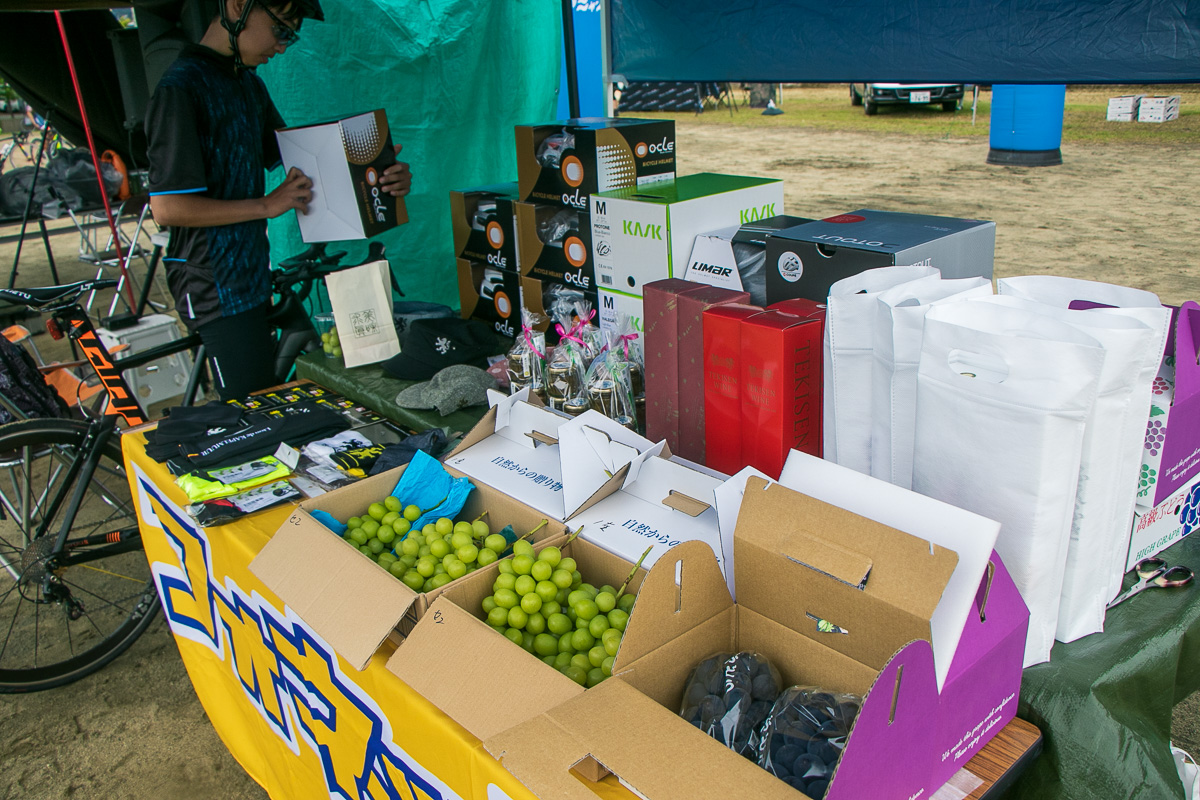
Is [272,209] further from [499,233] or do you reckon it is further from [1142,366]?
[1142,366]

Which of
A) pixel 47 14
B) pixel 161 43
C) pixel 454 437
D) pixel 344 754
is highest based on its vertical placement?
pixel 47 14

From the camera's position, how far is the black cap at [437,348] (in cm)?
244

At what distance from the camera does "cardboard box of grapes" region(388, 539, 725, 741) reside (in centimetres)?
106

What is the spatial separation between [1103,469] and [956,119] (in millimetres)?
14671

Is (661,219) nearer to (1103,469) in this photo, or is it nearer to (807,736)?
(1103,469)

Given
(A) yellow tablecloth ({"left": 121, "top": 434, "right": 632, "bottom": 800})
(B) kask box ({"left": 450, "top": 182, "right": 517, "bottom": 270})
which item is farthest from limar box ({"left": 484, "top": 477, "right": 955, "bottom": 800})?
(B) kask box ({"left": 450, "top": 182, "right": 517, "bottom": 270})

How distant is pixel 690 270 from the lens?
2102 mm

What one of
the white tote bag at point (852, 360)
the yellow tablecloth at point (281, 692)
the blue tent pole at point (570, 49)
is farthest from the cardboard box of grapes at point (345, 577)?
the blue tent pole at point (570, 49)

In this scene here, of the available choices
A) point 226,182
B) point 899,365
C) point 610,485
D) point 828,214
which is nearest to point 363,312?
point 226,182

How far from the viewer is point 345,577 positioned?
1340mm

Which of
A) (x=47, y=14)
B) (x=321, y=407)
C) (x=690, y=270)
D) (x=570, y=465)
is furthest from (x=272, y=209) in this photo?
(x=47, y=14)

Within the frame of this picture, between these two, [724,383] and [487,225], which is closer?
[724,383]

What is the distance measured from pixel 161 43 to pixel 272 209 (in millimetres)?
1905

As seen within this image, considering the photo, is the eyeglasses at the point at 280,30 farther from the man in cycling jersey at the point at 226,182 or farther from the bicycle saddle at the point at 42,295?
the bicycle saddle at the point at 42,295
